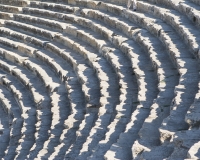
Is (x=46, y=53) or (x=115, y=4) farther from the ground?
(x=115, y=4)

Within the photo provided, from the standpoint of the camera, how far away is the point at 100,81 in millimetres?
13820

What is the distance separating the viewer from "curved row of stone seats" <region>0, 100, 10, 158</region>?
45.5ft

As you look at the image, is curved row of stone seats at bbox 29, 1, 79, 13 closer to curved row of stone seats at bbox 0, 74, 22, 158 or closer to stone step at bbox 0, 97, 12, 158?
curved row of stone seats at bbox 0, 74, 22, 158

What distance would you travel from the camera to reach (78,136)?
11266 mm

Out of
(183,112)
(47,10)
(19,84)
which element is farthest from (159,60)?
(47,10)

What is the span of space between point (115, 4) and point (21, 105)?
4.78 m

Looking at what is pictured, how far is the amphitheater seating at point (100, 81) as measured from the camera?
9664 millimetres

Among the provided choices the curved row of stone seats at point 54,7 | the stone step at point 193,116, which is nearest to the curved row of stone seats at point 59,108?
the stone step at point 193,116

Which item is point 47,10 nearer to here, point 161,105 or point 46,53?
point 46,53

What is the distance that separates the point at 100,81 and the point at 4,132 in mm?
2368

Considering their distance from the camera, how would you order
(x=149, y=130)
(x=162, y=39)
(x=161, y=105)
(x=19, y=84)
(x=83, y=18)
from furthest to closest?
(x=83, y=18), (x=19, y=84), (x=162, y=39), (x=161, y=105), (x=149, y=130)

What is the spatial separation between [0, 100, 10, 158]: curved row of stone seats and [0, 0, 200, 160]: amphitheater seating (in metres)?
0.02

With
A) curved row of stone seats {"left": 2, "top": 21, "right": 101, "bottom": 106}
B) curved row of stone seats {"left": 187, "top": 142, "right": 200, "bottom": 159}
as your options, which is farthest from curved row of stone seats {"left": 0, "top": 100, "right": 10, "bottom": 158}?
curved row of stone seats {"left": 187, "top": 142, "right": 200, "bottom": 159}

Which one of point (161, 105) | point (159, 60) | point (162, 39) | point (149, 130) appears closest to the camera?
point (149, 130)
